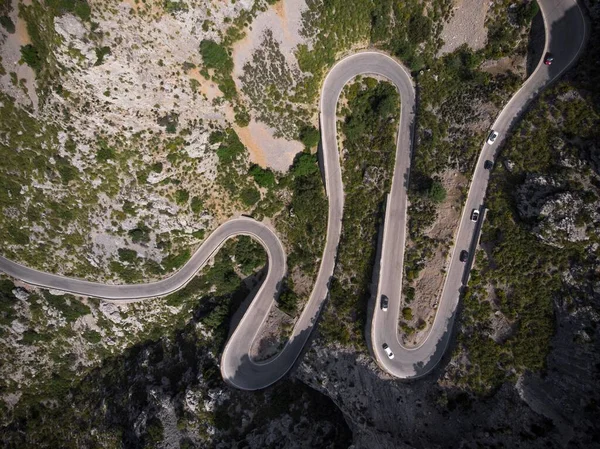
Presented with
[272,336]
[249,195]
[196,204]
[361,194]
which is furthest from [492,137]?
[272,336]

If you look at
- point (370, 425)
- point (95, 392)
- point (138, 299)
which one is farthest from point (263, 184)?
point (95, 392)

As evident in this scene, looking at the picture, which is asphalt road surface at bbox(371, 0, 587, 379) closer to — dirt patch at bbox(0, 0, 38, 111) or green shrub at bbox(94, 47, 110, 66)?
green shrub at bbox(94, 47, 110, 66)

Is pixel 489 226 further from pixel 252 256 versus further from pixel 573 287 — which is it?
pixel 252 256

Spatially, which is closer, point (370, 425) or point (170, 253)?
point (370, 425)

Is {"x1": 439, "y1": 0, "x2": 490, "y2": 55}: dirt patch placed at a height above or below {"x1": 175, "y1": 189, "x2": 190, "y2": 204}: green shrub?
above

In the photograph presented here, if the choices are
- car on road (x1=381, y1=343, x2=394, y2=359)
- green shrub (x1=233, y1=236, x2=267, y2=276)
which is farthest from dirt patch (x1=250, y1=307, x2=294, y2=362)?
car on road (x1=381, y1=343, x2=394, y2=359)

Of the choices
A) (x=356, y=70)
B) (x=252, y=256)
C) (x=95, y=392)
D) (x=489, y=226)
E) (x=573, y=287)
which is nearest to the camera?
(x=573, y=287)

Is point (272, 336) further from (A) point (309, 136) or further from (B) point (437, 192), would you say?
(B) point (437, 192)
